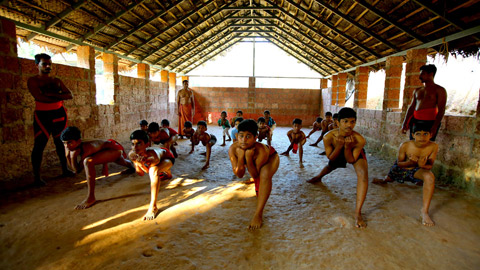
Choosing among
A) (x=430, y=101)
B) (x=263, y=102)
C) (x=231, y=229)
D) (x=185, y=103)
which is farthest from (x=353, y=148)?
(x=263, y=102)

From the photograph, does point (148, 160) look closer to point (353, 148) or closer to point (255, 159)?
point (255, 159)

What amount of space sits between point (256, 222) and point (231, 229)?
0.27 meters

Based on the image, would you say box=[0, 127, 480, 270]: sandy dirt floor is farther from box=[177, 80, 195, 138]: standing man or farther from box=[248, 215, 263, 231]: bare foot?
box=[177, 80, 195, 138]: standing man

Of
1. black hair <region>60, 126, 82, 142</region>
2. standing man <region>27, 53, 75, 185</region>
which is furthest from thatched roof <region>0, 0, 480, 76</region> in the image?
black hair <region>60, 126, 82, 142</region>

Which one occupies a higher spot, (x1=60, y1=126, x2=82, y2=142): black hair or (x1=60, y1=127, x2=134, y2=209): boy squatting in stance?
(x1=60, y1=126, x2=82, y2=142): black hair

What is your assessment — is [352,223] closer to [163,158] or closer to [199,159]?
[163,158]

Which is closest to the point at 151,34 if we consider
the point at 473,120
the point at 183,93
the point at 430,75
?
the point at 183,93

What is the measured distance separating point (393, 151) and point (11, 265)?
668 centimetres

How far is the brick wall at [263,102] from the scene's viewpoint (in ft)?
43.9

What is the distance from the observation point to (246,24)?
408 inches

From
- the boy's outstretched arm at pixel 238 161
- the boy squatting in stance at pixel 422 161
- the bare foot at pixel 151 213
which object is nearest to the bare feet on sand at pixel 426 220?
the boy squatting in stance at pixel 422 161

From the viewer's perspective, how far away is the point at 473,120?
3.62m

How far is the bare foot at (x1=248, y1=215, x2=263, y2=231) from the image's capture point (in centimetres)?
249

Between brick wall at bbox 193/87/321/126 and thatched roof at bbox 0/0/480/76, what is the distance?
2906 mm
